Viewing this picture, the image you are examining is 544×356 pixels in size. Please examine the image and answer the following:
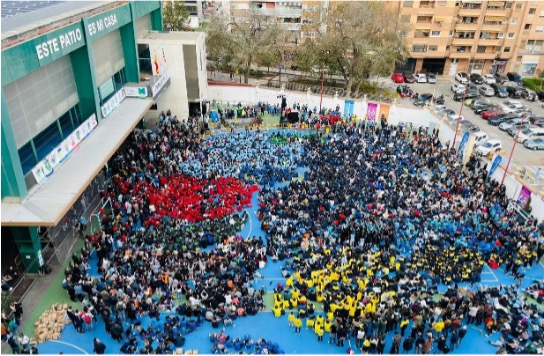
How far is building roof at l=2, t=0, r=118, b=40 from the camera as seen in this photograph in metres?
20.0

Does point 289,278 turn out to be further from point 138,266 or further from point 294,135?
point 294,135

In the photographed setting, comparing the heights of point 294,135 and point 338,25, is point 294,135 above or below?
Answer: below

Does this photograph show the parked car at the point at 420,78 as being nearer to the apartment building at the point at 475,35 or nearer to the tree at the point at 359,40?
the apartment building at the point at 475,35

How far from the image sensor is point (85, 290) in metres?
18.7

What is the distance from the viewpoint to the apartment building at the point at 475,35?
55938 mm

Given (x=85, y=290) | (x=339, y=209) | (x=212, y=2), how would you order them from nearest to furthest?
1. (x=85, y=290)
2. (x=339, y=209)
3. (x=212, y=2)

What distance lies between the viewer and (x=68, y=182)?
2062cm

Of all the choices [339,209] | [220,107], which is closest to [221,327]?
[339,209]

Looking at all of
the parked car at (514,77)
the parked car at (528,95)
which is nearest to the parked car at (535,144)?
the parked car at (528,95)

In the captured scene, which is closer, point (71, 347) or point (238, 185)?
point (71, 347)

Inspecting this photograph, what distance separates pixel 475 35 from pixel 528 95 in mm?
11687

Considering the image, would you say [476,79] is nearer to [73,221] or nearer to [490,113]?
[490,113]

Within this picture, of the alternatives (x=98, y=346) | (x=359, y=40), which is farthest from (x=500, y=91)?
(x=98, y=346)

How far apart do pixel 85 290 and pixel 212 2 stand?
3055 inches
